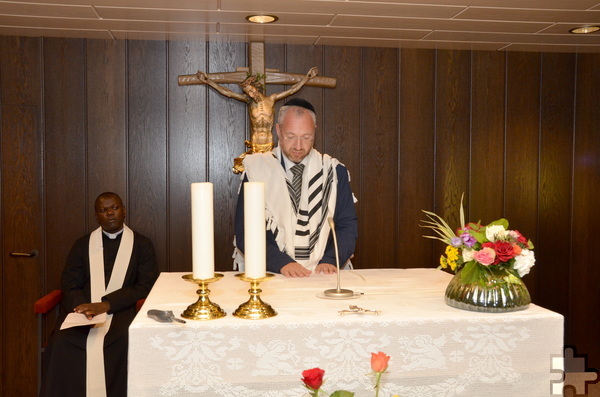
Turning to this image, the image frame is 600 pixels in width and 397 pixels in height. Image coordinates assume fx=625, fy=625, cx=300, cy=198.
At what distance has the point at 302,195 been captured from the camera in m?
3.42

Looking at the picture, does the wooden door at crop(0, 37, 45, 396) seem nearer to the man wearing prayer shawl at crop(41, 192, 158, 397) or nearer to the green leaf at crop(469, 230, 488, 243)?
the man wearing prayer shawl at crop(41, 192, 158, 397)

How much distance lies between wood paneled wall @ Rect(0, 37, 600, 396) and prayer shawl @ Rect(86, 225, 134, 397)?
1.89ft

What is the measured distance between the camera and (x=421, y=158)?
4949 millimetres

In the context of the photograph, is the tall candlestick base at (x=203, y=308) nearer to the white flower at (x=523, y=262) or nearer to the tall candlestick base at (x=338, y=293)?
the tall candlestick base at (x=338, y=293)

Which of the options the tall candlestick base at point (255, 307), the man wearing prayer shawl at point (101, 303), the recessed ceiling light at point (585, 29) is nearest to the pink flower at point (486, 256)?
the tall candlestick base at point (255, 307)

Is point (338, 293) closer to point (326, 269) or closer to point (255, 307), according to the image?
point (255, 307)

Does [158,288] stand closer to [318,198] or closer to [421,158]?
[318,198]

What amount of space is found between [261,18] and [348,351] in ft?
8.27

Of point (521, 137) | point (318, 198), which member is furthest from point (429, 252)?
point (318, 198)

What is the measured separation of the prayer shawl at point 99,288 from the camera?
3.52 m

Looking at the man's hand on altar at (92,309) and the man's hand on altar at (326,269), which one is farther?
the man's hand on altar at (92,309)

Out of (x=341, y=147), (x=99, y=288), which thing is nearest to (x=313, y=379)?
(x=99, y=288)

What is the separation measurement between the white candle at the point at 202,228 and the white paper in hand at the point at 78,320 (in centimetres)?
182

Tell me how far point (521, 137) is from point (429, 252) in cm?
120
